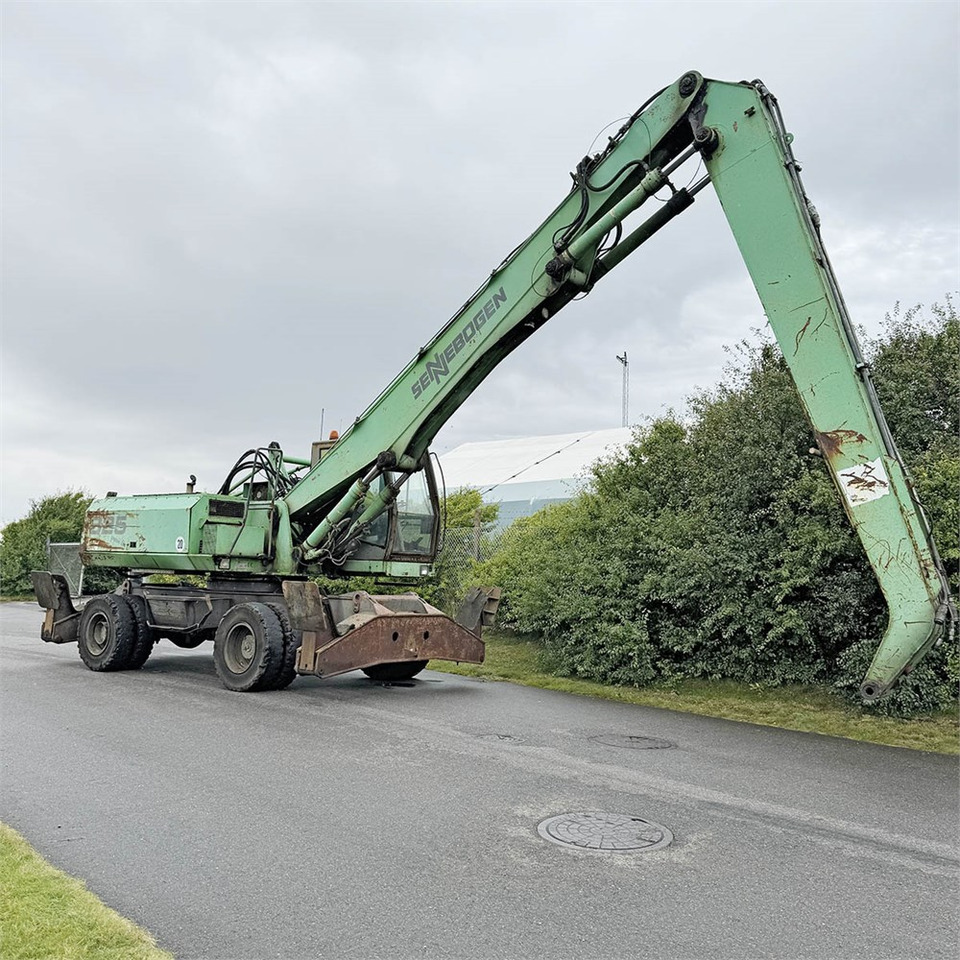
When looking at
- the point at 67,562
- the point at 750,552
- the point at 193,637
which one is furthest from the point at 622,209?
the point at 67,562

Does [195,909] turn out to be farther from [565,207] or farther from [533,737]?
[565,207]

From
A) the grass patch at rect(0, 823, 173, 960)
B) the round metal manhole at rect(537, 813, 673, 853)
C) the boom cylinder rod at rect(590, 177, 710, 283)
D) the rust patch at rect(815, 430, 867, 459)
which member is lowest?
the grass patch at rect(0, 823, 173, 960)

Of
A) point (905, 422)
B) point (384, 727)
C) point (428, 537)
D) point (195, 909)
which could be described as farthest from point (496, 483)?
point (195, 909)

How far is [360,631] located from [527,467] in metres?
21.2

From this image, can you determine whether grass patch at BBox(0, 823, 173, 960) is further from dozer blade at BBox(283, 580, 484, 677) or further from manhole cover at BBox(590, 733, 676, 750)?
dozer blade at BBox(283, 580, 484, 677)

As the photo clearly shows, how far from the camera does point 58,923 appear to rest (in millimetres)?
3859

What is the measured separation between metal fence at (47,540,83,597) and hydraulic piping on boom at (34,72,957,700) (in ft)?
50.6

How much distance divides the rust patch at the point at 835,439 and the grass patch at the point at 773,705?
3.13 m

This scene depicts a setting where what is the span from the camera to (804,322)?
291 inches

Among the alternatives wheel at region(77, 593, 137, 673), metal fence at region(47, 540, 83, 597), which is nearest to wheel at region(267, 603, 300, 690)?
wheel at region(77, 593, 137, 673)

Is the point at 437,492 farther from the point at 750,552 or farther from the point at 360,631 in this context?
the point at 750,552

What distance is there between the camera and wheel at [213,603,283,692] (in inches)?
415

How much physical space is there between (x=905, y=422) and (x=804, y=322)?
432 centimetres

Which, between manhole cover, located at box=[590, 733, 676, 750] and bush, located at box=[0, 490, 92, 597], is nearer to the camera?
manhole cover, located at box=[590, 733, 676, 750]
